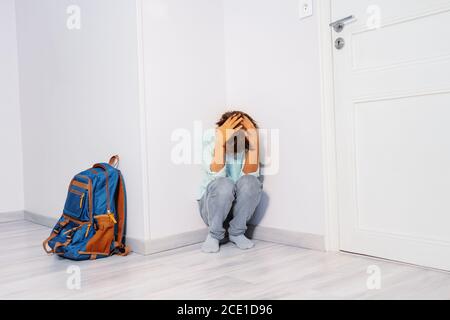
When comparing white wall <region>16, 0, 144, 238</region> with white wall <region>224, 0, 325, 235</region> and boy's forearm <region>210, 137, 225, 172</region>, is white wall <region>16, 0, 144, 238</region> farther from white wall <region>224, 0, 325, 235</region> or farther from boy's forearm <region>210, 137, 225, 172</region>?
white wall <region>224, 0, 325, 235</region>

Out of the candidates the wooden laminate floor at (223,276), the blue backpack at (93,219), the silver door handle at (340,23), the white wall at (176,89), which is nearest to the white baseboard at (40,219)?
the wooden laminate floor at (223,276)

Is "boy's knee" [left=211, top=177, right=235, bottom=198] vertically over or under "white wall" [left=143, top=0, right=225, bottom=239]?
under

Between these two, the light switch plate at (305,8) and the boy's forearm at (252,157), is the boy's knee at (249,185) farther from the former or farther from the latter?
the light switch plate at (305,8)

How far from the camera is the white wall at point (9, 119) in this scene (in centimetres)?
323

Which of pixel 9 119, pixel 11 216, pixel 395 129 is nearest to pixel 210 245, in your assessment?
pixel 395 129

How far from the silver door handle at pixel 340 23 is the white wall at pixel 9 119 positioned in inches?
92.8

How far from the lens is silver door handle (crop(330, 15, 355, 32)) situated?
191 cm

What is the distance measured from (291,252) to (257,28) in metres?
1.10

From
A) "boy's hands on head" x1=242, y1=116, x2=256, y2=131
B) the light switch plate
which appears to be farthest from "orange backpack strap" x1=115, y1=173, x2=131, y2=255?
the light switch plate

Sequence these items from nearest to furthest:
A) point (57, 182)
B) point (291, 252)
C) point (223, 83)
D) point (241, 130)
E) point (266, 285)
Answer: point (266, 285), point (291, 252), point (241, 130), point (223, 83), point (57, 182)

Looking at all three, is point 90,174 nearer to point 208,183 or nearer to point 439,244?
point 208,183

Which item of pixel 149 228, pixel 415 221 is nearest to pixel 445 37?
pixel 415 221

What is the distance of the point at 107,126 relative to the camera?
7.59 ft

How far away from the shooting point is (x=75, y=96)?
8.45 feet
